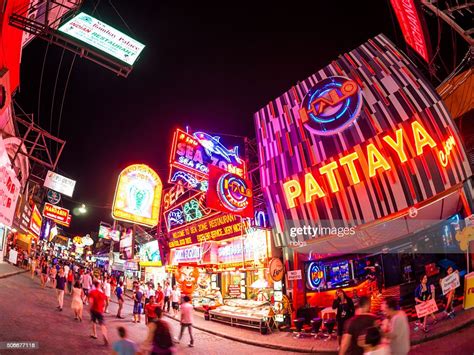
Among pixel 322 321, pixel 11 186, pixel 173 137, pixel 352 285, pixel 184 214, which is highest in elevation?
pixel 173 137

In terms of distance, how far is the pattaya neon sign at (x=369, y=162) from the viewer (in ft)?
35.6

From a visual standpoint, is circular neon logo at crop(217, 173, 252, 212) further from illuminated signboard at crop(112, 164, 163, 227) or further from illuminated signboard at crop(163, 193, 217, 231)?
illuminated signboard at crop(163, 193, 217, 231)

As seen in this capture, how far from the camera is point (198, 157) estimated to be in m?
17.9

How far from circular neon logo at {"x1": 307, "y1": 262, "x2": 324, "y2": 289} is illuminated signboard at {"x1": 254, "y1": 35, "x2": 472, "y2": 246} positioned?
2.70 metres

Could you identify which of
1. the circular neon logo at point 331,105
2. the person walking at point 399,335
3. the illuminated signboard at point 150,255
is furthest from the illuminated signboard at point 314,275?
the illuminated signboard at point 150,255

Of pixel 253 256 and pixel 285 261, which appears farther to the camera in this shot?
pixel 253 256

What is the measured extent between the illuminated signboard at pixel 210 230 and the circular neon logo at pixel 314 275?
14.6 feet

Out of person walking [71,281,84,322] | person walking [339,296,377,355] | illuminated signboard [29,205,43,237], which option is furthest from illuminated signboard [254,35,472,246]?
illuminated signboard [29,205,43,237]

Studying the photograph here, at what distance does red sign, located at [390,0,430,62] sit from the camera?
394 inches

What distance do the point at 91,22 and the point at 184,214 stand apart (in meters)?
19.3

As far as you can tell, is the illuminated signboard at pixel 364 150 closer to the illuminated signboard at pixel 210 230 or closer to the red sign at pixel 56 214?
the illuminated signboard at pixel 210 230

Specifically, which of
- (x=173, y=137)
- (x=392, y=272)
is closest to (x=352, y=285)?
(x=392, y=272)

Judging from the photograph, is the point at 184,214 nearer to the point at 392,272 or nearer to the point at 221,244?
the point at 221,244

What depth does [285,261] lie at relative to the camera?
16.6m
